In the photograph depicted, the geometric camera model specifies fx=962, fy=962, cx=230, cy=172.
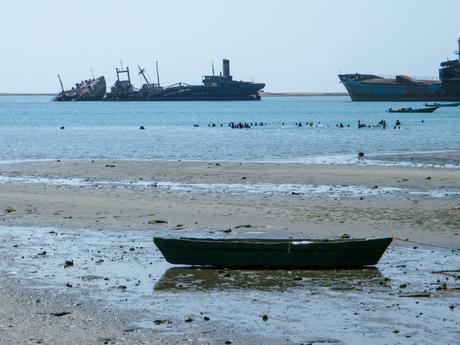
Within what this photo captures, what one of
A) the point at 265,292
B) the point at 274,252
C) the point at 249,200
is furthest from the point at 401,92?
the point at 265,292

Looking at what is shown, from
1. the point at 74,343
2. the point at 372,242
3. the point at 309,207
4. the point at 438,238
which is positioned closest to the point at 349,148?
the point at 309,207

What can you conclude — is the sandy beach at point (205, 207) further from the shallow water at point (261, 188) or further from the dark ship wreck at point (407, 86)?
the dark ship wreck at point (407, 86)

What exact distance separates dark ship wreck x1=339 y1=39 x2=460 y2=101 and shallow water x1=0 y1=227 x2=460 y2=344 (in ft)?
506

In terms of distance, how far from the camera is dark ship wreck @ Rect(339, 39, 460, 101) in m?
169

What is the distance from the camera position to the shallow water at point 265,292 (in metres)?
12.9

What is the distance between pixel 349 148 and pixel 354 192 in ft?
91.5

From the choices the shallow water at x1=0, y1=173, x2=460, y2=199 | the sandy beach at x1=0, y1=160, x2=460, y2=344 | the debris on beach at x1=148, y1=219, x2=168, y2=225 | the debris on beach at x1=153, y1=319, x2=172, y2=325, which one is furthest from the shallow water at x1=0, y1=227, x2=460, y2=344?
the shallow water at x1=0, y1=173, x2=460, y2=199

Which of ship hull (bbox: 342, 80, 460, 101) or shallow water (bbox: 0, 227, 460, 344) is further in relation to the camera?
ship hull (bbox: 342, 80, 460, 101)

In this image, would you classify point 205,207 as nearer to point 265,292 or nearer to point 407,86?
point 265,292

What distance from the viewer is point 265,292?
15227mm

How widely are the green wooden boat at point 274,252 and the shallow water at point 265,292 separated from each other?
0.19 m

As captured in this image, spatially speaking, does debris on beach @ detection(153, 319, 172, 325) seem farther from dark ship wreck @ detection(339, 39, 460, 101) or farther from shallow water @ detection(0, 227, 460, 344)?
dark ship wreck @ detection(339, 39, 460, 101)

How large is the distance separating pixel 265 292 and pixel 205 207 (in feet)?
35.4

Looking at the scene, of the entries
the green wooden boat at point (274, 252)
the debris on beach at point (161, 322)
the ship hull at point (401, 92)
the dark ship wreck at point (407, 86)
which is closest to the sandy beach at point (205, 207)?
Answer: the debris on beach at point (161, 322)
